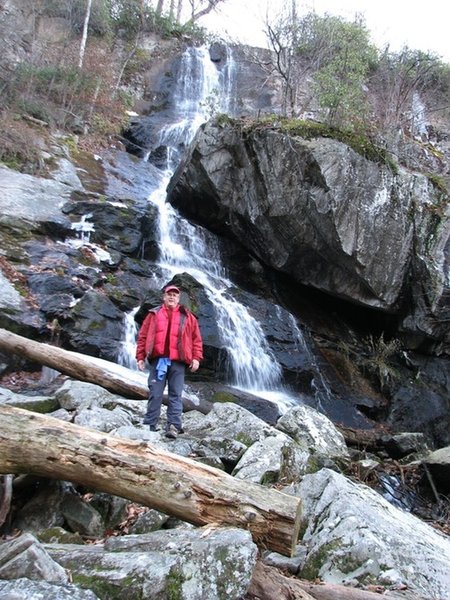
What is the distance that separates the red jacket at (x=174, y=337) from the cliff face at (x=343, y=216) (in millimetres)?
6781

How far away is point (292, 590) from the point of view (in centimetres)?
268

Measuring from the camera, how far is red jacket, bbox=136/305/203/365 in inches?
213

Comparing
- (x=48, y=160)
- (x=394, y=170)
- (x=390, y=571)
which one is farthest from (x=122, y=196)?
(x=390, y=571)

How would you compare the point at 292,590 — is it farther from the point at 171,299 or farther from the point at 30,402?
the point at 30,402

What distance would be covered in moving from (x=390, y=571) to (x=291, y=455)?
80.0 inches

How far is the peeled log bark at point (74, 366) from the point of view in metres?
6.83

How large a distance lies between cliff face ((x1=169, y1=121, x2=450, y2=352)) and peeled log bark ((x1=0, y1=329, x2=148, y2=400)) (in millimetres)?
6603

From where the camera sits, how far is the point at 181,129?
19688mm

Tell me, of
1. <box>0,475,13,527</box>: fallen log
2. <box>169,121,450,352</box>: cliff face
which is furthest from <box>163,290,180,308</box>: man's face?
<box>169,121,450,352</box>: cliff face

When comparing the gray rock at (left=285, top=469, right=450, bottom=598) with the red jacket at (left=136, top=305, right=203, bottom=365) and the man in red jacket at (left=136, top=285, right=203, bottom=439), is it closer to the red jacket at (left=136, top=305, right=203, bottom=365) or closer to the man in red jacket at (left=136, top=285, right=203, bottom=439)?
the man in red jacket at (left=136, top=285, right=203, bottom=439)

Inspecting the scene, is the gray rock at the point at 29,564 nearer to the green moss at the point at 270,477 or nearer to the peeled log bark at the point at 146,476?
the peeled log bark at the point at 146,476

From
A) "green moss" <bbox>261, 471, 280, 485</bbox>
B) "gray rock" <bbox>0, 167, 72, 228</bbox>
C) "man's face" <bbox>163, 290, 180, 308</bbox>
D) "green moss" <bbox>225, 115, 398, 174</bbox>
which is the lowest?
"green moss" <bbox>261, 471, 280, 485</bbox>

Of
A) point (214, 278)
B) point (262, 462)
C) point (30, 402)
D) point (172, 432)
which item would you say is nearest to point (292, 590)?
point (262, 462)

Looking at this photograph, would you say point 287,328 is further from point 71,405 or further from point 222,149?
point 71,405
